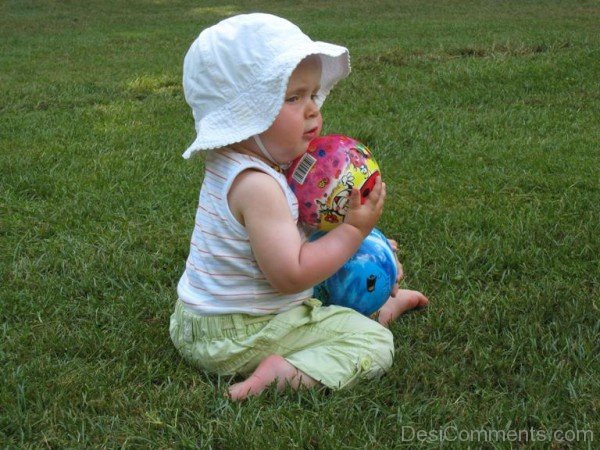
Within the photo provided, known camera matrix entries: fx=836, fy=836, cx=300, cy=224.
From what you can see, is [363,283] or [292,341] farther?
[363,283]

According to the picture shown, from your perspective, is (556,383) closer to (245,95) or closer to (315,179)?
(315,179)

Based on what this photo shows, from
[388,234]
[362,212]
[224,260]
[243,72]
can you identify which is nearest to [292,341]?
[224,260]

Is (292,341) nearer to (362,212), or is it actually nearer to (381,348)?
(381,348)

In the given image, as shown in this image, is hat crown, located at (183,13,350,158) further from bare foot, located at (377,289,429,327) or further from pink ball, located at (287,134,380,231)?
bare foot, located at (377,289,429,327)

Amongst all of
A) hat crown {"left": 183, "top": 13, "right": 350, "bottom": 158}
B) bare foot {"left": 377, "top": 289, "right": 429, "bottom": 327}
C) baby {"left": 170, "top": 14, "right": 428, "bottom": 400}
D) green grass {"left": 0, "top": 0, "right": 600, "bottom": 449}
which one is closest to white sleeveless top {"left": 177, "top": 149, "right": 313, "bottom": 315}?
baby {"left": 170, "top": 14, "right": 428, "bottom": 400}

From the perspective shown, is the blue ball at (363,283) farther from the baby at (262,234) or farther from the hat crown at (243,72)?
the hat crown at (243,72)

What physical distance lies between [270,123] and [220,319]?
2.16 feet

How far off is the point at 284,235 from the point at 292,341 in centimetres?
40

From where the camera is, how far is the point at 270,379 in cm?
251

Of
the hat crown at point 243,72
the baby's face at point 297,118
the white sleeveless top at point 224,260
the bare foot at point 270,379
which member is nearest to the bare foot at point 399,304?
the white sleeveless top at point 224,260

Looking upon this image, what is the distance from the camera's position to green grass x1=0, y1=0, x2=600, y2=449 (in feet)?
7.72

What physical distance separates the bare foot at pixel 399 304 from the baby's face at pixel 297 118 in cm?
69

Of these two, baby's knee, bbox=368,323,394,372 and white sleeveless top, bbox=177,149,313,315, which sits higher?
white sleeveless top, bbox=177,149,313,315

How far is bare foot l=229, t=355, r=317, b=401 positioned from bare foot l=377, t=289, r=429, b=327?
1.70ft
